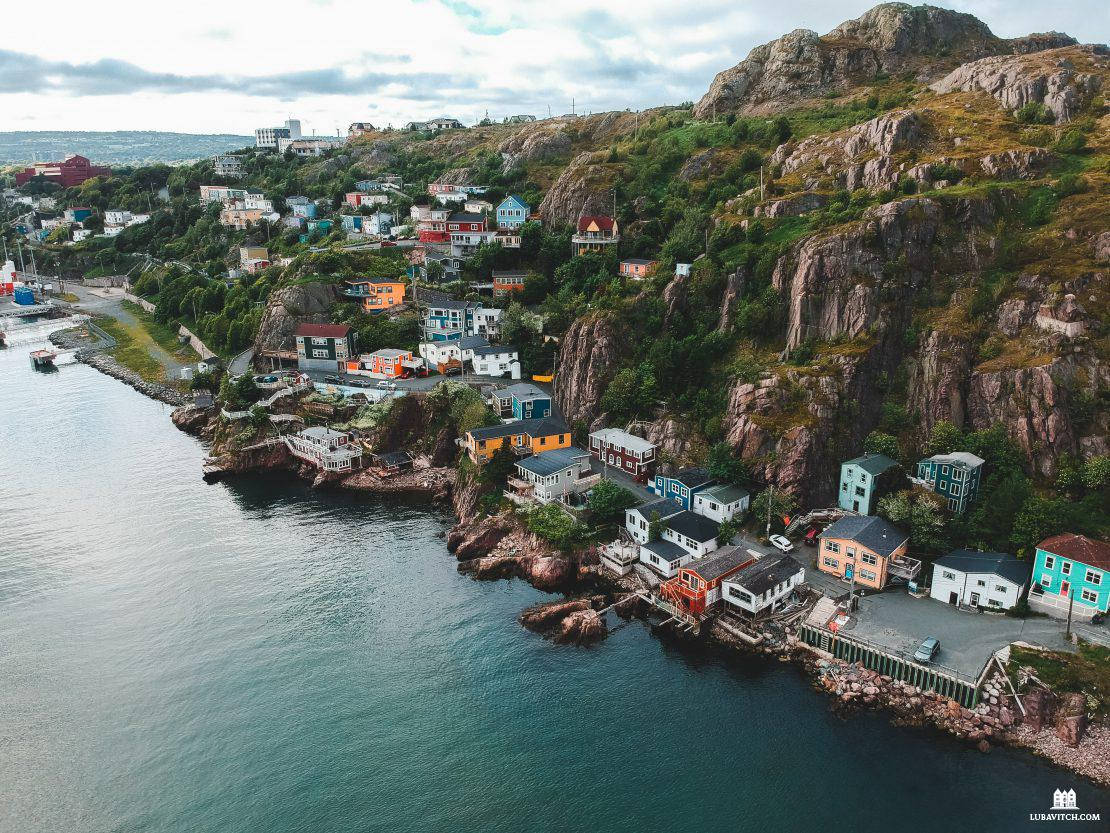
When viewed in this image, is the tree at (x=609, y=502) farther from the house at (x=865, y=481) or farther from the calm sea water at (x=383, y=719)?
the house at (x=865, y=481)

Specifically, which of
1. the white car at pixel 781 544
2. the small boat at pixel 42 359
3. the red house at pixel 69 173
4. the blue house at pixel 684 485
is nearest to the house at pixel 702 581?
the white car at pixel 781 544

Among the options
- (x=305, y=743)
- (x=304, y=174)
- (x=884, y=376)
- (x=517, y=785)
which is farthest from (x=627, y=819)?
(x=304, y=174)

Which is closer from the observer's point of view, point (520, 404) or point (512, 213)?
point (520, 404)

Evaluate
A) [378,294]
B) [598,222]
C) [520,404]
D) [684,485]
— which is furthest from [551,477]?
[378,294]

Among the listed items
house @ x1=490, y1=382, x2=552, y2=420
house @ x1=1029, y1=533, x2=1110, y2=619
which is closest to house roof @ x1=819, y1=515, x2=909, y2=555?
house @ x1=1029, y1=533, x2=1110, y2=619

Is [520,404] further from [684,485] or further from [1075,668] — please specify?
[1075,668]
